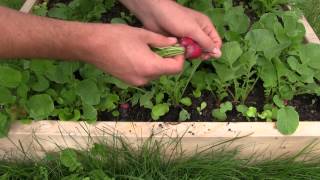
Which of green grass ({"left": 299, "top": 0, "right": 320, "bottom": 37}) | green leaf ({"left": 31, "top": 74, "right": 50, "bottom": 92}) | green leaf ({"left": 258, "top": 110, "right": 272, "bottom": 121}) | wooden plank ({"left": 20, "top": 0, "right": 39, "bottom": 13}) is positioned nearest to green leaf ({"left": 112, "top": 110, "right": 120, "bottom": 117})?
green leaf ({"left": 31, "top": 74, "right": 50, "bottom": 92})

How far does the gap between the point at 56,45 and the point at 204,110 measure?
0.61 m

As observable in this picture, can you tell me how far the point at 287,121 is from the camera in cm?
139

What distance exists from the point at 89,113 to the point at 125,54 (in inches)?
14.6

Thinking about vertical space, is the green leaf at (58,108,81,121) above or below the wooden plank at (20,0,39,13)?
below

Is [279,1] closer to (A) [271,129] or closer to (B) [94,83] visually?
(A) [271,129]

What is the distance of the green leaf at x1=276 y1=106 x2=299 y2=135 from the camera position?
138 centimetres

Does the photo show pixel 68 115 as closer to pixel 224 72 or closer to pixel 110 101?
pixel 110 101

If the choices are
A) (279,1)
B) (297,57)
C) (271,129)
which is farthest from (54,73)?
(279,1)

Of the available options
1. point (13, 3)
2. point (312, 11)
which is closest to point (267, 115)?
point (312, 11)

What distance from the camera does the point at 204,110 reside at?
1526 millimetres

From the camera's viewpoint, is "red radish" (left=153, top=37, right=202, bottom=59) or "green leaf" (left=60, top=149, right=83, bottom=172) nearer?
"red radish" (left=153, top=37, right=202, bottom=59)

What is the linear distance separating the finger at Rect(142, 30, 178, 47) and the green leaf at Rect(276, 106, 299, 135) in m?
0.43

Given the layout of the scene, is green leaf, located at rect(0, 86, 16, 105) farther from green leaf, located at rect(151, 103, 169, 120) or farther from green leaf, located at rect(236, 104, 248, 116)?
green leaf, located at rect(236, 104, 248, 116)

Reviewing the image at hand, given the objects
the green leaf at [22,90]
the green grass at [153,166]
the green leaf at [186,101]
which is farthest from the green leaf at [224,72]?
the green leaf at [22,90]
